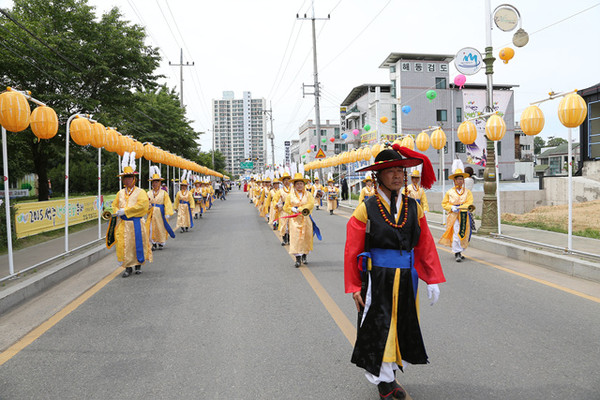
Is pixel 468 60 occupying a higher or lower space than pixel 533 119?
higher

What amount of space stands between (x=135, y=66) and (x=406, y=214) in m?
19.6

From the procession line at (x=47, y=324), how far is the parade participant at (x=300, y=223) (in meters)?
3.34

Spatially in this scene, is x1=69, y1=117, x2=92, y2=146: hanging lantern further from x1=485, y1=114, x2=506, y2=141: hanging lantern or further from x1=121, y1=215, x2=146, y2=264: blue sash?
x1=485, y1=114, x2=506, y2=141: hanging lantern

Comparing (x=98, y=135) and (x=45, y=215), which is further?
(x=45, y=215)

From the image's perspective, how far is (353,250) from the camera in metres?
3.20

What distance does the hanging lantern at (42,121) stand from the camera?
7297mm

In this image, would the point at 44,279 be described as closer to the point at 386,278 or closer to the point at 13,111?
the point at 13,111

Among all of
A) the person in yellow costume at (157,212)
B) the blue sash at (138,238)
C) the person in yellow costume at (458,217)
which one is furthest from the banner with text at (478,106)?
the blue sash at (138,238)

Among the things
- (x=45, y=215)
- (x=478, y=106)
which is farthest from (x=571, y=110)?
(x=478, y=106)

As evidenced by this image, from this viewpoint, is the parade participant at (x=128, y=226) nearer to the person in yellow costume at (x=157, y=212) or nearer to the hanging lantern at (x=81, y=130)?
the hanging lantern at (x=81, y=130)

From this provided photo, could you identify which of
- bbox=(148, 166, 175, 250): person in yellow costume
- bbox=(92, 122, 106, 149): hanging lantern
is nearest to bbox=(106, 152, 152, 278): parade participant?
bbox=(92, 122, 106, 149): hanging lantern

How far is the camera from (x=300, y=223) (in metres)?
8.53

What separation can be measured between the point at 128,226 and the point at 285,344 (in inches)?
184

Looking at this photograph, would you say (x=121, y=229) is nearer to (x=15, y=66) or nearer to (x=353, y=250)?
(x=353, y=250)
